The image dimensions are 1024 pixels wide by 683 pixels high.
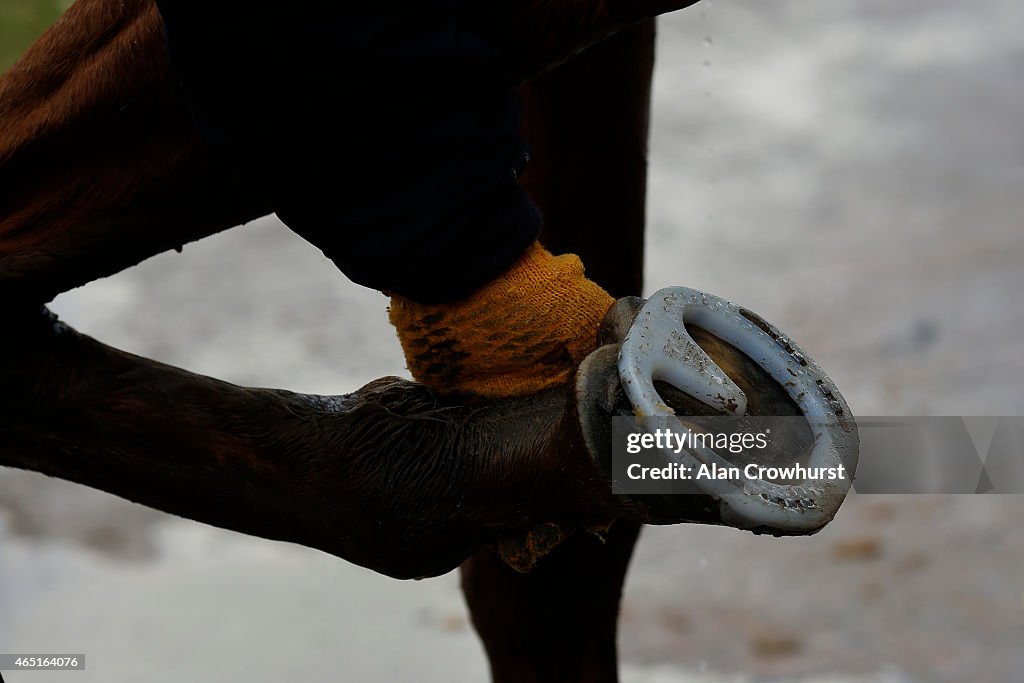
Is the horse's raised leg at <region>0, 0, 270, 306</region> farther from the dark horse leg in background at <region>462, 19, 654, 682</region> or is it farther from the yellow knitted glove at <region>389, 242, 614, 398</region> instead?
the dark horse leg in background at <region>462, 19, 654, 682</region>

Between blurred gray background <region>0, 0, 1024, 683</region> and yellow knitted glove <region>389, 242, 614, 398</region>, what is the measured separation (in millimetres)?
632

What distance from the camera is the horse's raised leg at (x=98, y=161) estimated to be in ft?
2.42

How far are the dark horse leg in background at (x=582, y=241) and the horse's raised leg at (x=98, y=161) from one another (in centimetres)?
34

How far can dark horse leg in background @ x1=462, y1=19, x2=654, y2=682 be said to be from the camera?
1.04m

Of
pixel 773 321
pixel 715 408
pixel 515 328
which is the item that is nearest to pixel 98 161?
pixel 515 328

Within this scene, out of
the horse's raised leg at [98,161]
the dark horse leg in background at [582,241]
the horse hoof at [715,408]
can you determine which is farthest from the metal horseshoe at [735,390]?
the dark horse leg in background at [582,241]

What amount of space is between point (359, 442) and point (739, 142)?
1.31m

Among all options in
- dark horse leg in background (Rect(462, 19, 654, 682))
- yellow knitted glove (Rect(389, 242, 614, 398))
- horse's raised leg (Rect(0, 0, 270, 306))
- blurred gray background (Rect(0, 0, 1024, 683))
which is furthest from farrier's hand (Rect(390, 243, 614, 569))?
A: blurred gray background (Rect(0, 0, 1024, 683))

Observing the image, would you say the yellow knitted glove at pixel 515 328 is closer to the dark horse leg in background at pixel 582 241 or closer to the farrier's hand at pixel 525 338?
the farrier's hand at pixel 525 338

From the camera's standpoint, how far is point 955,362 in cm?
159

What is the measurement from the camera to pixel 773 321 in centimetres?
166

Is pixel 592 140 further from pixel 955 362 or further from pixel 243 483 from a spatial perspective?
pixel 955 362

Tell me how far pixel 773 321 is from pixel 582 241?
638 mm

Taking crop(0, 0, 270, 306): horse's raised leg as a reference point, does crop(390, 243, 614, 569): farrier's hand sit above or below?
below
